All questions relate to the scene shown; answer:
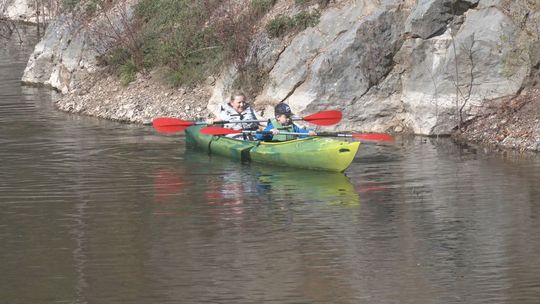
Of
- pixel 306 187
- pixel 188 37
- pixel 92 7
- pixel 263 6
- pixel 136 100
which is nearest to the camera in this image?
pixel 306 187

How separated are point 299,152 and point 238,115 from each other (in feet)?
9.46

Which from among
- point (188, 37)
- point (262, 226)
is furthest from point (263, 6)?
point (262, 226)

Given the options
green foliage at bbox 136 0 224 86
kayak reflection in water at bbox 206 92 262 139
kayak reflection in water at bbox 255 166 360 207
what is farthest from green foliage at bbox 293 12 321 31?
kayak reflection in water at bbox 255 166 360 207

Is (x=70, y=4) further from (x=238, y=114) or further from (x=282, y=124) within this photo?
(x=282, y=124)

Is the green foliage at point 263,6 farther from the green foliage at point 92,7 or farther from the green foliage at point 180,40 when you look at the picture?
the green foliage at point 92,7

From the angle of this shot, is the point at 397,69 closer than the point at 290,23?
Yes

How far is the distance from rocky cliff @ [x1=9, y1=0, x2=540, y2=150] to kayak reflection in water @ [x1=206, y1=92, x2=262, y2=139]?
8.03ft

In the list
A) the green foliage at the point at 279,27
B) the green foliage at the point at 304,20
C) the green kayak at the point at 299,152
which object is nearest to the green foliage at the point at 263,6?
the green foliage at the point at 279,27

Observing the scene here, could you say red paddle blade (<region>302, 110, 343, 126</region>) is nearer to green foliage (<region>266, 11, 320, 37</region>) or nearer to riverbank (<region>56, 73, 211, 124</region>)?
green foliage (<region>266, 11, 320, 37</region>)

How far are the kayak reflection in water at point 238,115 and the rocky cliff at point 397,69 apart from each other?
2449 mm

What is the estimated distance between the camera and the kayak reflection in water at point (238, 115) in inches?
895

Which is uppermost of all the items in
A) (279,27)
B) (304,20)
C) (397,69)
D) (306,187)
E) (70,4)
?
(70,4)

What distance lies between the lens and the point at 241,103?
2292cm

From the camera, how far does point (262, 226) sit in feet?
51.8
